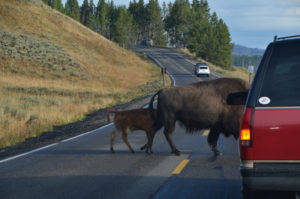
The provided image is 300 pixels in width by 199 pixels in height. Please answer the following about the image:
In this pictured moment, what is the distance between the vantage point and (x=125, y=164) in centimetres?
917

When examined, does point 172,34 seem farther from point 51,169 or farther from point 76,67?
point 51,169

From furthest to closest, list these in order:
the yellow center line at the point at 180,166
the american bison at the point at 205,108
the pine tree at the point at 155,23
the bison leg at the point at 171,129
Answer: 1. the pine tree at the point at 155,23
2. the bison leg at the point at 171,129
3. the american bison at the point at 205,108
4. the yellow center line at the point at 180,166

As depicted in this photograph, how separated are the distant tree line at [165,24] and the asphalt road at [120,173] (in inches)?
3502

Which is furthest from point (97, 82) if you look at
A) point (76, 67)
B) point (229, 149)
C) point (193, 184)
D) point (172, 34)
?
point (172, 34)

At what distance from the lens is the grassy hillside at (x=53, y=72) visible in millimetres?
20422

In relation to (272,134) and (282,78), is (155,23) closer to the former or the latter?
(282,78)

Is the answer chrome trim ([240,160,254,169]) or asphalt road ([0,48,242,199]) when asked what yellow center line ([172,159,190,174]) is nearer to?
asphalt road ([0,48,242,199])

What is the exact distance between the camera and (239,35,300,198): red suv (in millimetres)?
4430

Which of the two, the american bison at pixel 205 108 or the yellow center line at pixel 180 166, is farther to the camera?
the american bison at pixel 205 108

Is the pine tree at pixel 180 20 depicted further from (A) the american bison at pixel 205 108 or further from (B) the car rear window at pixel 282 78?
(B) the car rear window at pixel 282 78

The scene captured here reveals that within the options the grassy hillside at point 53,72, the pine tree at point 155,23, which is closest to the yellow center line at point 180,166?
the grassy hillside at point 53,72

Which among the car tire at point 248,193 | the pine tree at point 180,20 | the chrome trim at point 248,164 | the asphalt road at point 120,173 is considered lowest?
the asphalt road at point 120,173

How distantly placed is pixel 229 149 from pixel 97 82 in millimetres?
45715

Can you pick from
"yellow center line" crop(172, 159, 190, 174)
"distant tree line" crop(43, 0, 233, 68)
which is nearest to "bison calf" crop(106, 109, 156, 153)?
"yellow center line" crop(172, 159, 190, 174)
